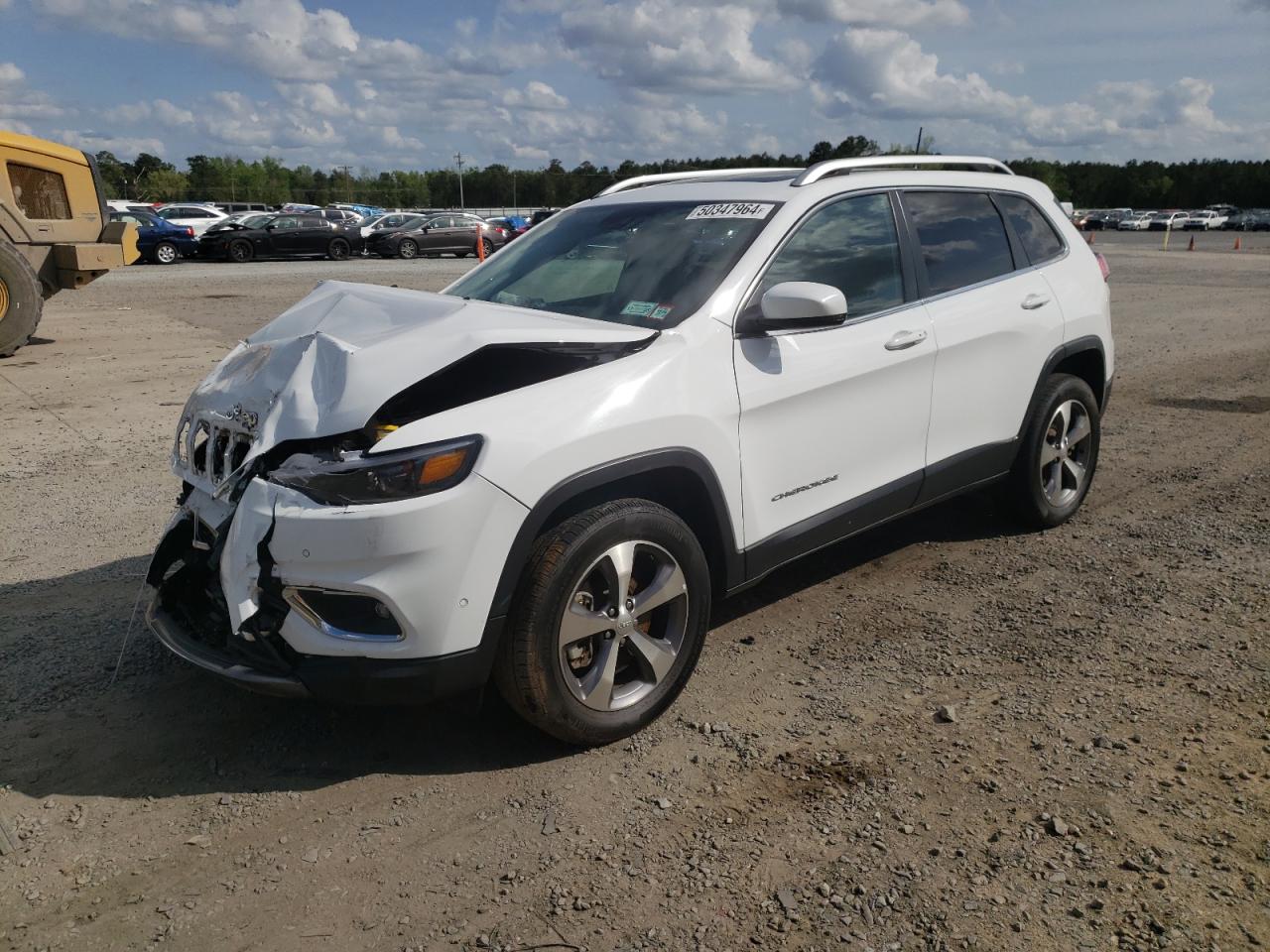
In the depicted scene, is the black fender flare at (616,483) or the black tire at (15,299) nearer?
the black fender flare at (616,483)

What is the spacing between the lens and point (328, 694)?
2.99 m

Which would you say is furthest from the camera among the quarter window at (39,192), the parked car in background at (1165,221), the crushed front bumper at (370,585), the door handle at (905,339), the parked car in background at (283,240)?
the parked car in background at (1165,221)

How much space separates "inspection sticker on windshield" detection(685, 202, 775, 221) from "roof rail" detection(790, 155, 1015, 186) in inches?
8.7

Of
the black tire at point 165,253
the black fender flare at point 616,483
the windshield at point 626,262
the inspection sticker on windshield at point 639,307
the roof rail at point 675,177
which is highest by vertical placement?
the roof rail at point 675,177

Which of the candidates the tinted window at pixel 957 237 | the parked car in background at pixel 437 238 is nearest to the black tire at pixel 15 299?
the tinted window at pixel 957 237

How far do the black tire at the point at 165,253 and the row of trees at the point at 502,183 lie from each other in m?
32.1

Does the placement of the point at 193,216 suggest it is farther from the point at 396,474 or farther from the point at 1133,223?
the point at 1133,223

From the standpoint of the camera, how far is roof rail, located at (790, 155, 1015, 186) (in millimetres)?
4180

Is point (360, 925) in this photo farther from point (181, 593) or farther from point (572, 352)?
point (572, 352)

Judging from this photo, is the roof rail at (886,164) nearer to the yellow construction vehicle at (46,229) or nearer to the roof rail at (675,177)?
the roof rail at (675,177)

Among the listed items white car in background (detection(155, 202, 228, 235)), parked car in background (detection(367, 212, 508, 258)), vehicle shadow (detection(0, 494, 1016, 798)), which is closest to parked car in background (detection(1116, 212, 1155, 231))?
parked car in background (detection(367, 212, 508, 258))

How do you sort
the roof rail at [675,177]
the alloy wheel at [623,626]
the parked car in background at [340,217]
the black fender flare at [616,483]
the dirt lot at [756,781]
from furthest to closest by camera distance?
the parked car in background at [340,217], the roof rail at [675,177], the alloy wheel at [623,626], the black fender flare at [616,483], the dirt lot at [756,781]

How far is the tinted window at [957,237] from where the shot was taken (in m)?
4.54

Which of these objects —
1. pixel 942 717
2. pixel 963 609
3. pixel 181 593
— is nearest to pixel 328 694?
pixel 181 593
